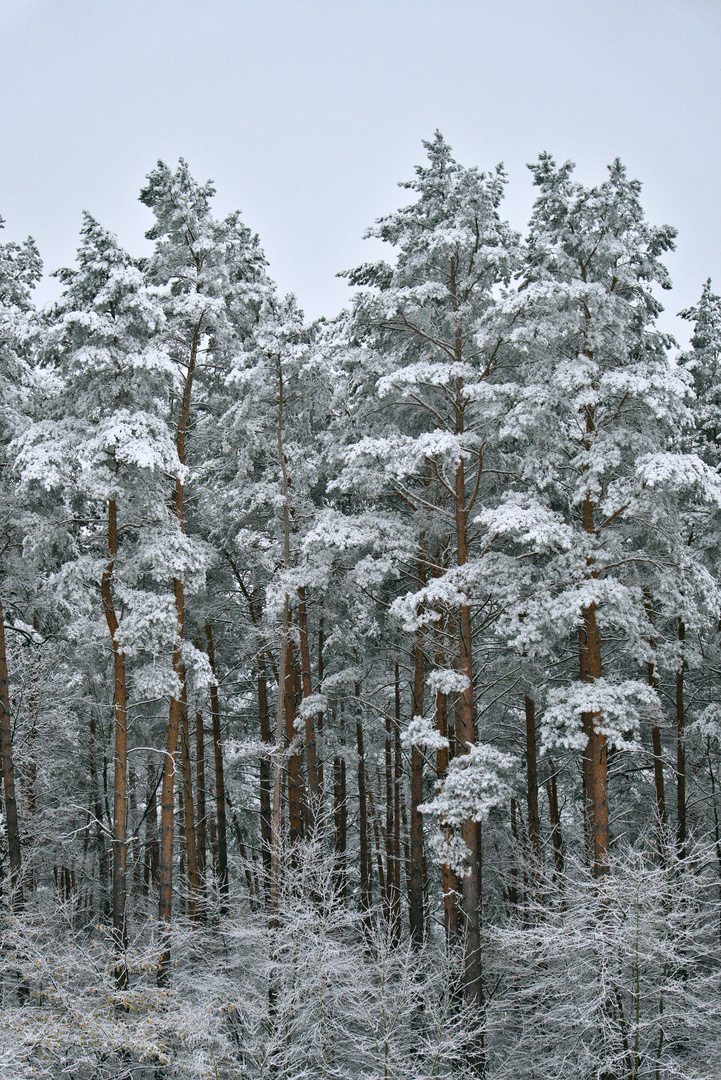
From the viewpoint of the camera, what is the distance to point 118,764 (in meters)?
13.2

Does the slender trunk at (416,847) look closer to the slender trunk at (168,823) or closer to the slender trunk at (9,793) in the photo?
the slender trunk at (168,823)

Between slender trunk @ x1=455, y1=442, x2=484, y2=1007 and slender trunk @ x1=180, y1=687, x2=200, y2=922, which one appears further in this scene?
slender trunk @ x1=180, y1=687, x2=200, y2=922

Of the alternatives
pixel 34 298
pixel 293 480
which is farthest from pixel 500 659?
pixel 34 298

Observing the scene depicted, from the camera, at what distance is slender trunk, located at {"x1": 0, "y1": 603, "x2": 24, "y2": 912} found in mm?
13594

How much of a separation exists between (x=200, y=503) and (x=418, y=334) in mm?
6465

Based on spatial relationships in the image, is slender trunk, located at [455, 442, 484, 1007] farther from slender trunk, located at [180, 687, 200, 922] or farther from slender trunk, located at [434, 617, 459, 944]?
slender trunk, located at [180, 687, 200, 922]

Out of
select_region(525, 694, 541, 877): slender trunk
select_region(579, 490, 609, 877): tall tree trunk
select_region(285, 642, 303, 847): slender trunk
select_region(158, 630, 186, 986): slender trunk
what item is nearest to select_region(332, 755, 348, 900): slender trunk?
select_region(285, 642, 303, 847): slender trunk

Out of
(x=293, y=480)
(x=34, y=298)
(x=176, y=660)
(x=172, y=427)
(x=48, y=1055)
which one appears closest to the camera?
(x=48, y=1055)

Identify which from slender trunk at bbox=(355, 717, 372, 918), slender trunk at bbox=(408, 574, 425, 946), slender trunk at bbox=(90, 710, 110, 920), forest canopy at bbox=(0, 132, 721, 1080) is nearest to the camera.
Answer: forest canopy at bbox=(0, 132, 721, 1080)

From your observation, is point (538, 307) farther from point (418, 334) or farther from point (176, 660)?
point (176, 660)

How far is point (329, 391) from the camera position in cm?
1627

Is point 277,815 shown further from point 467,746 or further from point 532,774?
point 532,774

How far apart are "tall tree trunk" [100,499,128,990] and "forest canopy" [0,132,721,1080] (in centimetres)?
7

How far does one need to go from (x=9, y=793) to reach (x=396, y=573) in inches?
325
